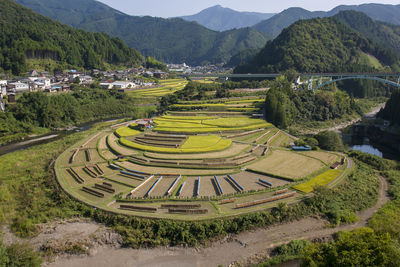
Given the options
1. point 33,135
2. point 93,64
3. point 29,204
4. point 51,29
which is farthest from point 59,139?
point 51,29

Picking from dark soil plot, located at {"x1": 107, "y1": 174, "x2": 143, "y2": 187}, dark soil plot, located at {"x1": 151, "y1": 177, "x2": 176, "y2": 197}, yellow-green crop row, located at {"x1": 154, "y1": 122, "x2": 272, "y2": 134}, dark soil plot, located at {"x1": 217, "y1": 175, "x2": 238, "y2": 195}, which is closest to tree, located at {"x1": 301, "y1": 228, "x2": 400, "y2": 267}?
dark soil plot, located at {"x1": 217, "y1": 175, "x2": 238, "y2": 195}

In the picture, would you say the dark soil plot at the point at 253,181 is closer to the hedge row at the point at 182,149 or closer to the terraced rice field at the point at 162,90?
the hedge row at the point at 182,149

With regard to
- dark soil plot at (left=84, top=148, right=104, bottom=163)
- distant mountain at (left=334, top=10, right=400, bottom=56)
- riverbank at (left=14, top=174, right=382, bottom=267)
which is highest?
distant mountain at (left=334, top=10, right=400, bottom=56)

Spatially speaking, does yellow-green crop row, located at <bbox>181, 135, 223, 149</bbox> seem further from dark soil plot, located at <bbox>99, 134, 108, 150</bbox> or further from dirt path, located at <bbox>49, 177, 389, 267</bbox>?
dirt path, located at <bbox>49, 177, 389, 267</bbox>

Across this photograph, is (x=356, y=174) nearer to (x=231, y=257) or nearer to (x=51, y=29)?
(x=231, y=257)

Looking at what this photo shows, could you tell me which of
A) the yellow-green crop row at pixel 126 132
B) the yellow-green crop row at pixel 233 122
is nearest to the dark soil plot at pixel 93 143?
the yellow-green crop row at pixel 126 132

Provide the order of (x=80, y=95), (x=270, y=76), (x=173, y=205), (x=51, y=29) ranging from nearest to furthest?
(x=173, y=205) < (x=80, y=95) < (x=270, y=76) < (x=51, y=29)
